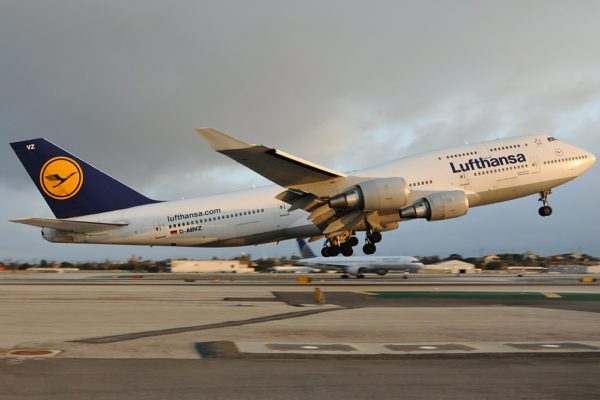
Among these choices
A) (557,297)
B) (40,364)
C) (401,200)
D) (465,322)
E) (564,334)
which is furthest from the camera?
(401,200)

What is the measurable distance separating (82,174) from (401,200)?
23.7m

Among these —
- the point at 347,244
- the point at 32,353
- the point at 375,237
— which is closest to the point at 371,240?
the point at 375,237

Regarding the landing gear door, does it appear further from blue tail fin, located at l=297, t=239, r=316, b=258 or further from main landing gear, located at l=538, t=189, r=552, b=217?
blue tail fin, located at l=297, t=239, r=316, b=258

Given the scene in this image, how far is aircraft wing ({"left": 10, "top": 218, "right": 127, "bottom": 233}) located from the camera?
113ft

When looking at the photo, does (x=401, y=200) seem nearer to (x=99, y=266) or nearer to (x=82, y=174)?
(x=82, y=174)

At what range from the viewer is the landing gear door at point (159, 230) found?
126 feet

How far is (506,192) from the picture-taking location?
3656cm

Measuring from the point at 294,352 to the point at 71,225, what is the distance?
30.3 metres

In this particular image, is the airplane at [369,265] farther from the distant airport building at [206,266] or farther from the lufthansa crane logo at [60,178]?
the distant airport building at [206,266]

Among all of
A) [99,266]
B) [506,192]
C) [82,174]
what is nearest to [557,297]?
[506,192]

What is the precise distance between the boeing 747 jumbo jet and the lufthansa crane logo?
74mm

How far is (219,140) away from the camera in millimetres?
27375

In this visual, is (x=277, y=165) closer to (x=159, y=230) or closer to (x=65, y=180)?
(x=159, y=230)

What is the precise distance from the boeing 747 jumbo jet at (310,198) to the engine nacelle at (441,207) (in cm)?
7
